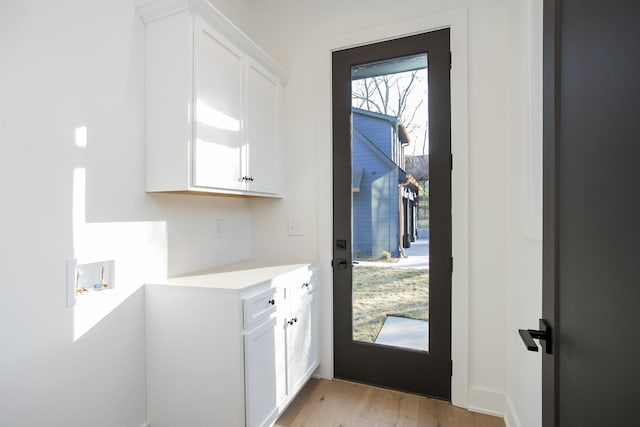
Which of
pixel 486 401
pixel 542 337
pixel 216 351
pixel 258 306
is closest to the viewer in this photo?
pixel 542 337

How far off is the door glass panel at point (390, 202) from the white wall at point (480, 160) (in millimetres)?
209

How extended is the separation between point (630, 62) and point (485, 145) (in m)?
1.67

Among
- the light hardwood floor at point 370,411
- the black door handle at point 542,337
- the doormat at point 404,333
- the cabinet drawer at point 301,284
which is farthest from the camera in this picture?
the doormat at point 404,333

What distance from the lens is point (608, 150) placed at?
500mm

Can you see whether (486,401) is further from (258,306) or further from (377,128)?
(377,128)

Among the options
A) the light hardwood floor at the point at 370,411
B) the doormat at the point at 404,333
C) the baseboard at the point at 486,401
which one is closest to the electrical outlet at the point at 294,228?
the doormat at the point at 404,333

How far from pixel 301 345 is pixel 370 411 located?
58 cm

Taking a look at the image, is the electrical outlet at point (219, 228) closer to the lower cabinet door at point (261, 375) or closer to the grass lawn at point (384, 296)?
the lower cabinet door at point (261, 375)

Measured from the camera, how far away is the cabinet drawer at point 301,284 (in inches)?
78.1

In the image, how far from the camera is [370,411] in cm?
198

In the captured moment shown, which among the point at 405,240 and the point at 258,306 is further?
the point at 405,240

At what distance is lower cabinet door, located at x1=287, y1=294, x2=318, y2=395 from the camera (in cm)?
193

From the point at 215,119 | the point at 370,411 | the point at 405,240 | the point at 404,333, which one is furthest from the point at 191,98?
the point at 370,411

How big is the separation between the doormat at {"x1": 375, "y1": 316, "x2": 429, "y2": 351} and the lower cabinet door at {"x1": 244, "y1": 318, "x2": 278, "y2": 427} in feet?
2.87
